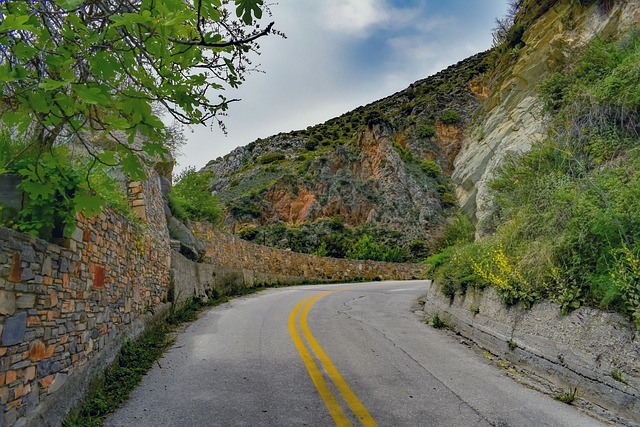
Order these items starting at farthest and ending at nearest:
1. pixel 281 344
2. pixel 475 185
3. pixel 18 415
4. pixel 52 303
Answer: pixel 475 185 → pixel 281 344 → pixel 52 303 → pixel 18 415

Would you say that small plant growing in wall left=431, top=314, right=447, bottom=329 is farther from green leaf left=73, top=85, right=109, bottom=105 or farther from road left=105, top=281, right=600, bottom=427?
green leaf left=73, top=85, right=109, bottom=105

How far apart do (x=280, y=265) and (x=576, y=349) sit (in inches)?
781

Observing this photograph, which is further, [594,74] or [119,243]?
[594,74]

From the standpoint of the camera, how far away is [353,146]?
52812mm

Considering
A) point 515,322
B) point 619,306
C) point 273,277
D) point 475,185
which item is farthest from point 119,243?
point 273,277

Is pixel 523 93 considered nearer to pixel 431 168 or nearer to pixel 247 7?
pixel 247 7

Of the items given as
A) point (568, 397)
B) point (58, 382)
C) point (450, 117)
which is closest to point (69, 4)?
point (58, 382)

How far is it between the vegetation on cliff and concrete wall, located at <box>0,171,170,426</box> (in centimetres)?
589

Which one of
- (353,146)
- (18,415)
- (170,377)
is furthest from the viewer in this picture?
(353,146)

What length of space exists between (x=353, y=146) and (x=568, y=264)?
4764 cm

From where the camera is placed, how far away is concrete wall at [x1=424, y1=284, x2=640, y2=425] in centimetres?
450

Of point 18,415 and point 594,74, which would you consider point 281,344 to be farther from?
point 594,74

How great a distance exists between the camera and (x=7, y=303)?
11.0ft

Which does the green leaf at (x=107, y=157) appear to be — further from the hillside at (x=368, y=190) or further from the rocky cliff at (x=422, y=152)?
the hillside at (x=368, y=190)
